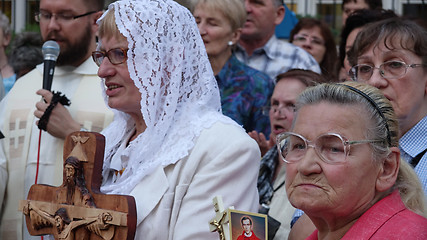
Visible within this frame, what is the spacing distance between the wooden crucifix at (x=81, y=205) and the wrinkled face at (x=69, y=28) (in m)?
1.32

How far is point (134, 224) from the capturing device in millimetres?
3152

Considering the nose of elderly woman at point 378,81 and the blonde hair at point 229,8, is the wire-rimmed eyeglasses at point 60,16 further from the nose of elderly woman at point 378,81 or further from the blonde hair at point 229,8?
the nose of elderly woman at point 378,81

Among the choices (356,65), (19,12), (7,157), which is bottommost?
(19,12)

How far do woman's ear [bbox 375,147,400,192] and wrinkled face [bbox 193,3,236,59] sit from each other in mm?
2474

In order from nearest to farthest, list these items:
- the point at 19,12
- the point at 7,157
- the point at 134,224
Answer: the point at 134,224, the point at 7,157, the point at 19,12

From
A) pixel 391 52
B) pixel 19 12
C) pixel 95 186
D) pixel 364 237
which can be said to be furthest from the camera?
pixel 19 12

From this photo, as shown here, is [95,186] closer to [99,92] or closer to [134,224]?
[134,224]

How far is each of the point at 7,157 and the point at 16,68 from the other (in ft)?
8.38

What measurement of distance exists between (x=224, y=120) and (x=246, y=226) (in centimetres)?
103

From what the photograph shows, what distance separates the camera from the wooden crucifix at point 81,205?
3.16 metres

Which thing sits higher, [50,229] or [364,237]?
[364,237]

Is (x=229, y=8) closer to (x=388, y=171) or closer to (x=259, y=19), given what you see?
(x=259, y=19)

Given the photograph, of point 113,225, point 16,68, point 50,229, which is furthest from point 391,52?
point 16,68

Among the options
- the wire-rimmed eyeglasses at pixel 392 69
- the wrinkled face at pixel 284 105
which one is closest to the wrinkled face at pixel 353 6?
the wrinkled face at pixel 284 105
